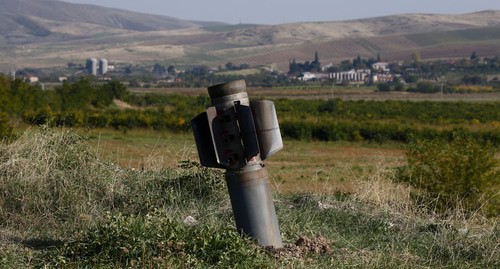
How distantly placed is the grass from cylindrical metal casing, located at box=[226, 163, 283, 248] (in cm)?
22

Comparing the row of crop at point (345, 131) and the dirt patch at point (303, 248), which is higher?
the dirt patch at point (303, 248)

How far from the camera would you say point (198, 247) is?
23.3ft

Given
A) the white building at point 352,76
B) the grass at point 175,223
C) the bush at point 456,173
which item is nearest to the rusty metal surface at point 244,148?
the grass at point 175,223

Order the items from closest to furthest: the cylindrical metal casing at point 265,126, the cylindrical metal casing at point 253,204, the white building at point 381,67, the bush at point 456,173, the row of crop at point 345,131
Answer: the cylindrical metal casing at point 253,204
the cylindrical metal casing at point 265,126
the bush at point 456,173
the row of crop at point 345,131
the white building at point 381,67

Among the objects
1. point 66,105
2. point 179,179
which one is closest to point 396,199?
point 179,179

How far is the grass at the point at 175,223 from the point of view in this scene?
23.1 ft

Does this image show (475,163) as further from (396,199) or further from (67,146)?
(67,146)

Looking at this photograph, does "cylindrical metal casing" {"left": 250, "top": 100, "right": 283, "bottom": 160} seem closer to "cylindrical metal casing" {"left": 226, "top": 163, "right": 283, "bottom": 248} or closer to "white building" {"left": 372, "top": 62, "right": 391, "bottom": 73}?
"cylindrical metal casing" {"left": 226, "top": 163, "right": 283, "bottom": 248}

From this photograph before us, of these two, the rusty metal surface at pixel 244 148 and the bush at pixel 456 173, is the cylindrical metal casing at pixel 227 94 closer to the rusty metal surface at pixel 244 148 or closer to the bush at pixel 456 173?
the rusty metal surface at pixel 244 148

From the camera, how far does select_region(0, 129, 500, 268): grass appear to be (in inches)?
278

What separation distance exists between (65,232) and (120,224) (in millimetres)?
1458

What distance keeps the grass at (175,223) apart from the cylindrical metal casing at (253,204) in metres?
0.22

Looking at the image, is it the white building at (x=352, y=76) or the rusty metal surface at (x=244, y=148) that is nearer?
the rusty metal surface at (x=244, y=148)

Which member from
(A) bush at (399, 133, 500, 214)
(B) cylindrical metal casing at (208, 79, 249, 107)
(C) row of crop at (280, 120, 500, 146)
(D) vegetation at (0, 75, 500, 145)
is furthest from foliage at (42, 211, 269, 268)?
(C) row of crop at (280, 120, 500, 146)
